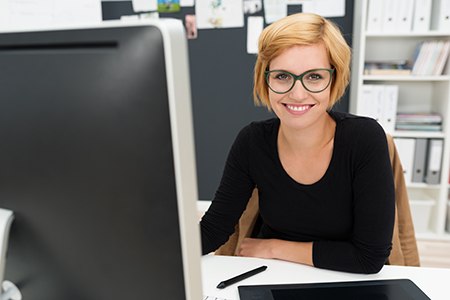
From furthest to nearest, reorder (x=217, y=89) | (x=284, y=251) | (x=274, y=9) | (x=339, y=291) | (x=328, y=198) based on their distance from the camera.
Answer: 1. (x=217, y=89)
2. (x=274, y=9)
3. (x=328, y=198)
4. (x=284, y=251)
5. (x=339, y=291)

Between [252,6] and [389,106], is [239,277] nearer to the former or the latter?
[389,106]

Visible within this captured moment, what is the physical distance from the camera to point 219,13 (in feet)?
10.1

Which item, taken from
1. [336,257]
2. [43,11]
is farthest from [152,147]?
[43,11]

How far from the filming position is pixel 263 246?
1108mm

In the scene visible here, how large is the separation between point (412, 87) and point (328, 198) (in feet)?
6.80

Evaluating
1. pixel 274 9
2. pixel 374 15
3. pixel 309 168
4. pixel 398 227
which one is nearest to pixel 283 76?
pixel 309 168

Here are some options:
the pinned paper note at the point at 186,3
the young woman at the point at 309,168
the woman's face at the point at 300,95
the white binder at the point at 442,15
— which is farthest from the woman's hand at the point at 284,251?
the pinned paper note at the point at 186,3

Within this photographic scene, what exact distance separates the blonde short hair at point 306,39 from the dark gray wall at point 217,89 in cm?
196

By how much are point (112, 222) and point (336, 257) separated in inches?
28.2

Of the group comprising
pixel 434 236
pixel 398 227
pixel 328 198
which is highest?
pixel 328 198

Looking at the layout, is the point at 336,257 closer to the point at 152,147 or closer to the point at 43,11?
the point at 152,147

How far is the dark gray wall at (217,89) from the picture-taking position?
10.2ft

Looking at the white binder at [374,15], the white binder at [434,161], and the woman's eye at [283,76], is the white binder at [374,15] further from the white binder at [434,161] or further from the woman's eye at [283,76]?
the woman's eye at [283,76]

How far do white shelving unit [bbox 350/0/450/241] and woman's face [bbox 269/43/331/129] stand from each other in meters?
1.72
